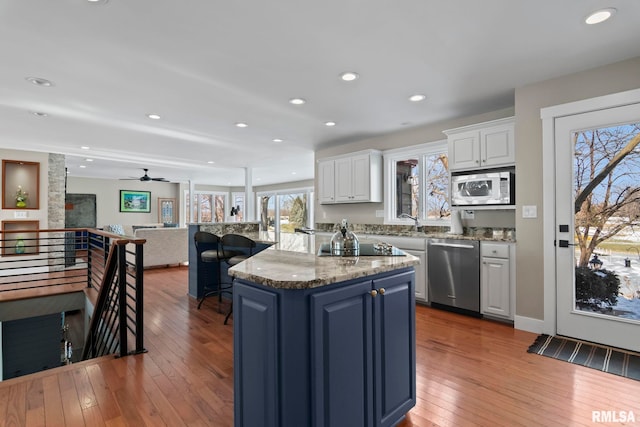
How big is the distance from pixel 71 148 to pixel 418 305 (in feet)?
20.8

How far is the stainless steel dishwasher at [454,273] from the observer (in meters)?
3.54

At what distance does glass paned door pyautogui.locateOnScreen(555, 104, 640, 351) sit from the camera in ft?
8.73

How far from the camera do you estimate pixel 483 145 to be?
3656 mm

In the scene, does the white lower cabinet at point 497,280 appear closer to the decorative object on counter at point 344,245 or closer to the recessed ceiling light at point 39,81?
the decorative object on counter at point 344,245

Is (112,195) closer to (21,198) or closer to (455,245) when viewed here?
(21,198)

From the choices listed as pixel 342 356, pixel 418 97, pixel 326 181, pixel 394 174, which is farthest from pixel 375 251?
pixel 326 181

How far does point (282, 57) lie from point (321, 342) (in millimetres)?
2222

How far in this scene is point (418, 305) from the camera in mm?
4094

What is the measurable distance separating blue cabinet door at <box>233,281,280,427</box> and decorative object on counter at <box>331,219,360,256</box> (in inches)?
27.8

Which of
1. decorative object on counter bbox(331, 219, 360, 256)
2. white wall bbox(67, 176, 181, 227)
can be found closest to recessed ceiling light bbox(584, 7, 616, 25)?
decorative object on counter bbox(331, 219, 360, 256)

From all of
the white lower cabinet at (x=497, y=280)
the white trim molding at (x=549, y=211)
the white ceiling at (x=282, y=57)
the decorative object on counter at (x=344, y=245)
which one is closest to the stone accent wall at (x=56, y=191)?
the white ceiling at (x=282, y=57)

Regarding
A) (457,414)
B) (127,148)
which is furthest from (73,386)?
(127,148)

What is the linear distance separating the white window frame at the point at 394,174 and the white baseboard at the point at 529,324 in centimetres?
154

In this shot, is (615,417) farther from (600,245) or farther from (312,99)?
(312,99)
